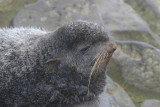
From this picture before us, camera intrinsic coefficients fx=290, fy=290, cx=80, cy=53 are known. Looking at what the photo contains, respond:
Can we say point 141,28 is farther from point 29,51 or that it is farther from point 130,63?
point 29,51

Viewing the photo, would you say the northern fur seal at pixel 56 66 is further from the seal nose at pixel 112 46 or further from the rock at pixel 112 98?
the rock at pixel 112 98

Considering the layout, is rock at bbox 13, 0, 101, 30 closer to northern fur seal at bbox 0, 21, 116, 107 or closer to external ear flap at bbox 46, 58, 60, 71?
northern fur seal at bbox 0, 21, 116, 107

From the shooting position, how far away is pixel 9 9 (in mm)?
6086

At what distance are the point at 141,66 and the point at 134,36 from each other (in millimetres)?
800

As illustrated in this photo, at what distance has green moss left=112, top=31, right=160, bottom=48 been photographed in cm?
585

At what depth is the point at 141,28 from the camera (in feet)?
19.7

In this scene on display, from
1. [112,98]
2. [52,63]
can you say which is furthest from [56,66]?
[112,98]

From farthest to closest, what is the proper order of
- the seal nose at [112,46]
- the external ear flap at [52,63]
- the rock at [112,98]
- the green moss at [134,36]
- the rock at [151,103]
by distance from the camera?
1. the green moss at [134,36]
2. the rock at [151,103]
3. the rock at [112,98]
4. the external ear flap at [52,63]
5. the seal nose at [112,46]

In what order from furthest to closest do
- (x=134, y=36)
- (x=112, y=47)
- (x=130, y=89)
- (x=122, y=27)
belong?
(x=122, y=27), (x=134, y=36), (x=130, y=89), (x=112, y=47)

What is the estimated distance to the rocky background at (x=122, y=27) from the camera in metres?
5.19

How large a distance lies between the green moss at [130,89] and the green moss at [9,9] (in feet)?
7.50

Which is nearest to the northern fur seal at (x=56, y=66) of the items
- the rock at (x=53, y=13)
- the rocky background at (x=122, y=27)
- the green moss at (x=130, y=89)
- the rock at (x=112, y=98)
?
the rock at (x=112, y=98)

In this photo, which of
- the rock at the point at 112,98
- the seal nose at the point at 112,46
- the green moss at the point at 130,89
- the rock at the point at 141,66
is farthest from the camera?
the rock at the point at 141,66

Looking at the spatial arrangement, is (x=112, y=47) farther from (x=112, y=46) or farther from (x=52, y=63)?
(x=52, y=63)
